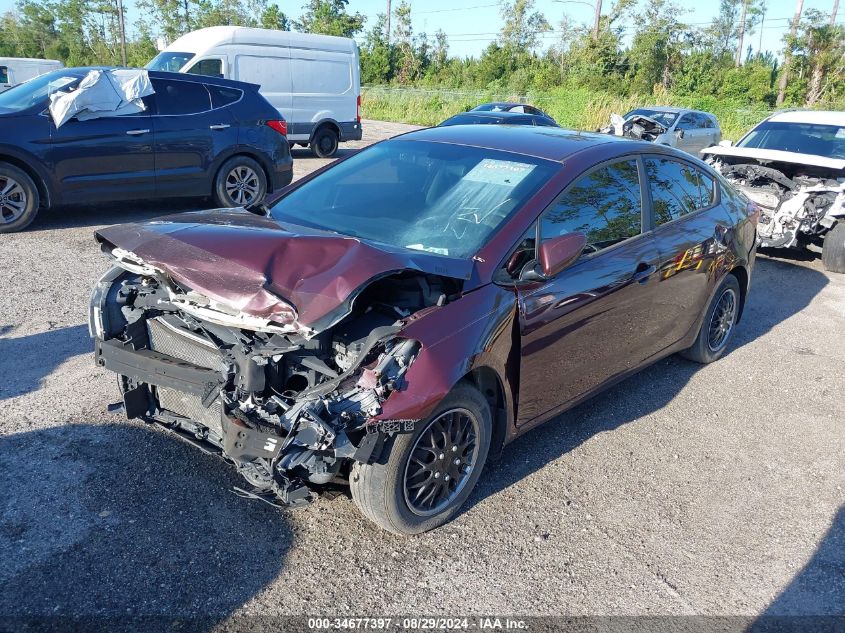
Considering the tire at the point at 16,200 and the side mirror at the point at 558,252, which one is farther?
the tire at the point at 16,200

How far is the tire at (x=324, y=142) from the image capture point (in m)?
16.7

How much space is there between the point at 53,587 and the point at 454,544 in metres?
1.68

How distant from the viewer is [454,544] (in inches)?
128

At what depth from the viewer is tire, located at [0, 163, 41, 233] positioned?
790 cm

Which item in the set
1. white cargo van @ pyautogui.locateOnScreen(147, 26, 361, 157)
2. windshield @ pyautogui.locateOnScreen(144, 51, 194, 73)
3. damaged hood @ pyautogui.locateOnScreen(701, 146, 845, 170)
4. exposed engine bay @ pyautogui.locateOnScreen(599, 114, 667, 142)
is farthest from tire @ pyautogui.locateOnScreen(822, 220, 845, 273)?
windshield @ pyautogui.locateOnScreen(144, 51, 194, 73)

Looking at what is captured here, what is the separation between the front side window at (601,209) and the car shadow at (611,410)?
119 centimetres

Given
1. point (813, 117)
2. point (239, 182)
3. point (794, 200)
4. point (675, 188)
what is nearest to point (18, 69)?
point (239, 182)

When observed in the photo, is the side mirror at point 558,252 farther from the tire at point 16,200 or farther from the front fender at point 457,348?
the tire at point 16,200

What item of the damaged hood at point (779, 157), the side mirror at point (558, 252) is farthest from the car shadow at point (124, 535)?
the damaged hood at point (779, 157)

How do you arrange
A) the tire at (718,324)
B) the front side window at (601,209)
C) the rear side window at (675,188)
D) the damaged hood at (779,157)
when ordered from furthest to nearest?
the damaged hood at (779,157), the tire at (718,324), the rear side window at (675,188), the front side window at (601,209)

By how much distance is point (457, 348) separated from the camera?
3.08 metres

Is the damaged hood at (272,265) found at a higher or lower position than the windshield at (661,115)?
higher

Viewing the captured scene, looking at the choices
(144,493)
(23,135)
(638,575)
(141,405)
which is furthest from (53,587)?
(23,135)

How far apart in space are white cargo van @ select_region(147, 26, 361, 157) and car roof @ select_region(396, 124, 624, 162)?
10.4 m
